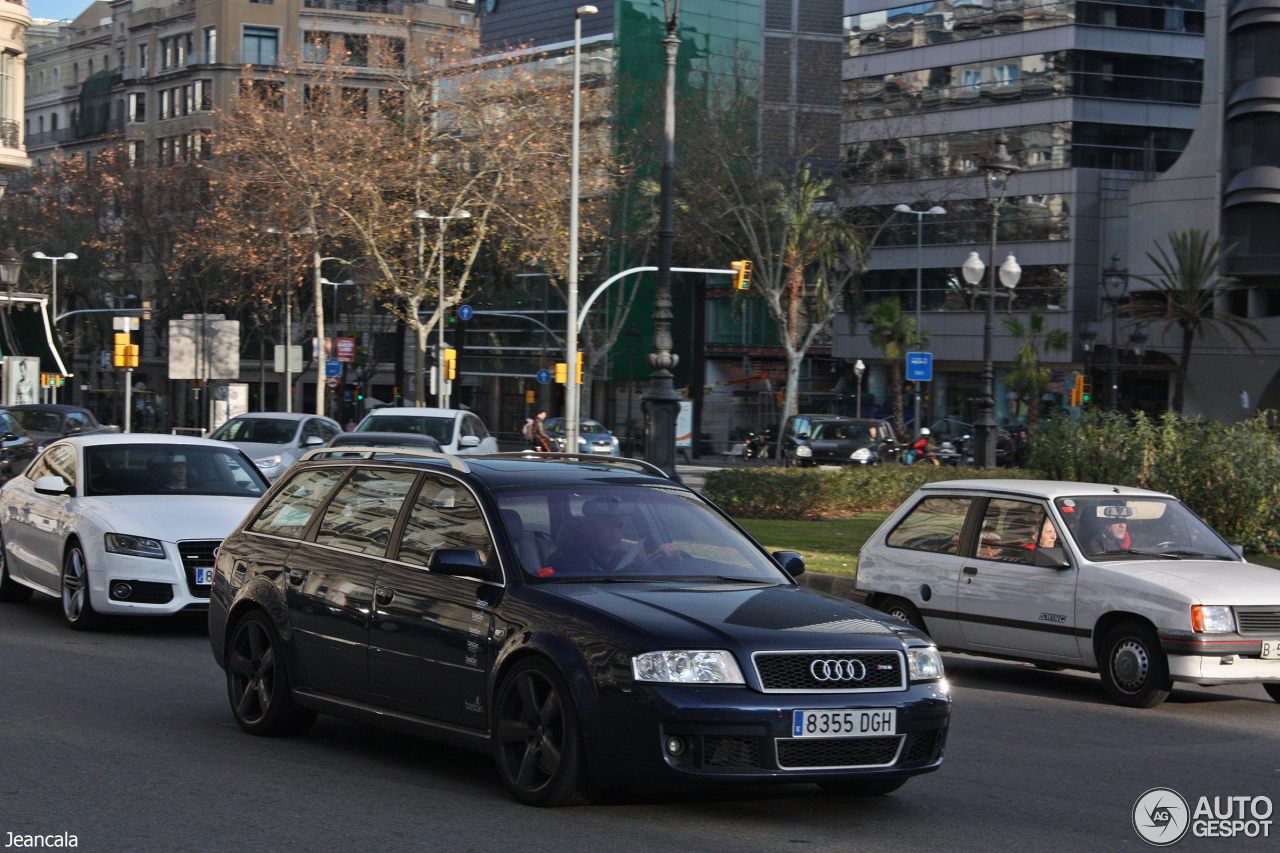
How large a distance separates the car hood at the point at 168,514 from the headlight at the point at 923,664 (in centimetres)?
730

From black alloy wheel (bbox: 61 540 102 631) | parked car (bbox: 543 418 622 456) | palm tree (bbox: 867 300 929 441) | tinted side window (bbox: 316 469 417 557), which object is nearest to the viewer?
tinted side window (bbox: 316 469 417 557)

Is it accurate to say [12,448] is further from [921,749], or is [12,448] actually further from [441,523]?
[921,749]

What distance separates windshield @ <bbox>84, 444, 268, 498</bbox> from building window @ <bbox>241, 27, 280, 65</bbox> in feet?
287

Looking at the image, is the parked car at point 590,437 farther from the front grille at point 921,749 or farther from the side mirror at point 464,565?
the front grille at point 921,749

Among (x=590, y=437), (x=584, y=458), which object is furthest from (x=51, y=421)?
(x=584, y=458)

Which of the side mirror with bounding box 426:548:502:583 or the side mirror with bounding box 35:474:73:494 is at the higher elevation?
the side mirror with bounding box 426:548:502:583

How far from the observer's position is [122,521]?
1298 cm

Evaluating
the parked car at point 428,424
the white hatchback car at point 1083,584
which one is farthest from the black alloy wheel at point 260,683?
the parked car at point 428,424

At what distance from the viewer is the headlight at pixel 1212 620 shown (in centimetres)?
1053

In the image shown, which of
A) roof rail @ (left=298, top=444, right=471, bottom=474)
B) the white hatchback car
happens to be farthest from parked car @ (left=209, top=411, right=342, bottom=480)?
roof rail @ (left=298, top=444, right=471, bottom=474)

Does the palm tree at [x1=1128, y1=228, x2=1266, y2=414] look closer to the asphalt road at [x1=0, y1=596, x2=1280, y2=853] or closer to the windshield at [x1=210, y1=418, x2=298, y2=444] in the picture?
the windshield at [x1=210, y1=418, x2=298, y2=444]

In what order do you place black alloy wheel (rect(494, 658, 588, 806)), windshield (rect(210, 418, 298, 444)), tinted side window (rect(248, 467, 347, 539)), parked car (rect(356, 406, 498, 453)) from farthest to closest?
windshield (rect(210, 418, 298, 444)) → parked car (rect(356, 406, 498, 453)) → tinted side window (rect(248, 467, 347, 539)) → black alloy wheel (rect(494, 658, 588, 806))

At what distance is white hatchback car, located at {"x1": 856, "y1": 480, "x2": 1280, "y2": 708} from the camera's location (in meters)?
10.7

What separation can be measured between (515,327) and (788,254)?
28296mm
